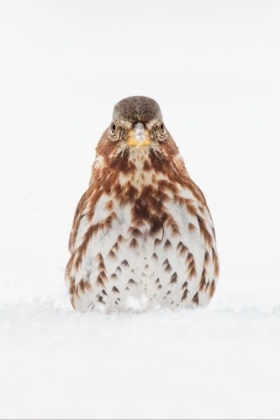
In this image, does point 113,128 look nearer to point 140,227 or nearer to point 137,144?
point 137,144

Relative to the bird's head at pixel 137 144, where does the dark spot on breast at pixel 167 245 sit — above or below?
below

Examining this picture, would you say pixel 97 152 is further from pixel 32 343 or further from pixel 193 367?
pixel 193 367

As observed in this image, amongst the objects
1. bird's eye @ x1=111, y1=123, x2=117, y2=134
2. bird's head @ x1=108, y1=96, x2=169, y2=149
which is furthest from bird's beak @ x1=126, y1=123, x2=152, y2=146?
bird's eye @ x1=111, y1=123, x2=117, y2=134

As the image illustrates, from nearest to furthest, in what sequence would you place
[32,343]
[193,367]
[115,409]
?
[115,409] < [193,367] < [32,343]

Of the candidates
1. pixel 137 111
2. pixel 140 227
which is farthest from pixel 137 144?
pixel 140 227

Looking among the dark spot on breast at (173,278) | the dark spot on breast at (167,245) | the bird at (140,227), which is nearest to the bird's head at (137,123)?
the bird at (140,227)

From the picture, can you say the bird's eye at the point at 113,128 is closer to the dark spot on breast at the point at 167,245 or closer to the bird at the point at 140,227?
the bird at the point at 140,227

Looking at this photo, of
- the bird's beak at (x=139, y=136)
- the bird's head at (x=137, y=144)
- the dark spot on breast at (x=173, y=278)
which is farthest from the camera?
the dark spot on breast at (x=173, y=278)

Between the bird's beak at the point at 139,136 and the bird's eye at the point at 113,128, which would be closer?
the bird's beak at the point at 139,136

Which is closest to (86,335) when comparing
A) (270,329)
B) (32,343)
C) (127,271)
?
(32,343)
